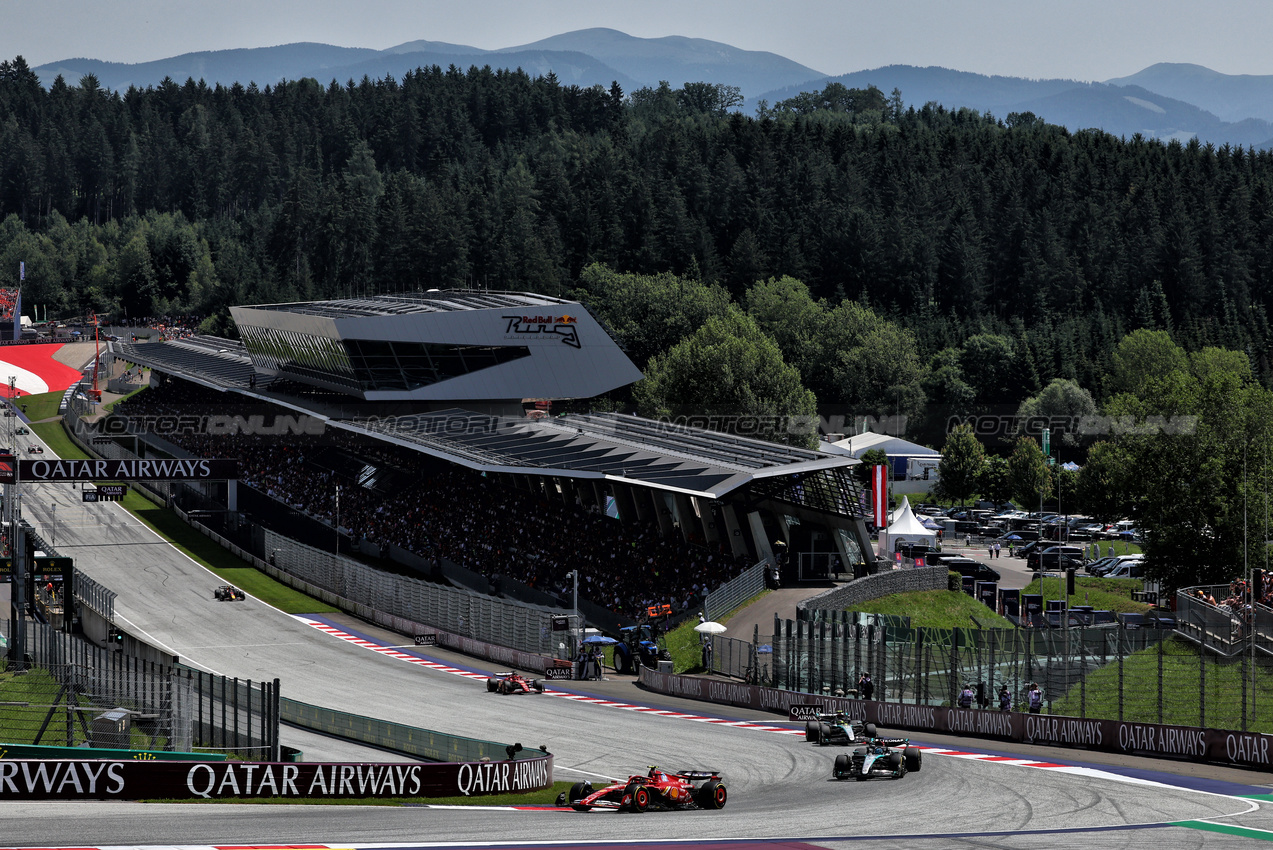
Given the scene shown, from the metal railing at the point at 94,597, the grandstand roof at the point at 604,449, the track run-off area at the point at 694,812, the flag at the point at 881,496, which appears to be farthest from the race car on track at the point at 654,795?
the flag at the point at 881,496

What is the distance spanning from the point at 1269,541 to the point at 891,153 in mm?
109610

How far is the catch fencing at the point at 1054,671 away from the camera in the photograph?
95.7 ft

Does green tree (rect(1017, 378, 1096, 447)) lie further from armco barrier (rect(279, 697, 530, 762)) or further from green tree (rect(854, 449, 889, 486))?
armco barrier (rect(279, 697, 530, 762))

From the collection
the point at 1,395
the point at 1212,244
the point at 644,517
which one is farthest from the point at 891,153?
the point at 644,517

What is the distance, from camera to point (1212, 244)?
14400cm

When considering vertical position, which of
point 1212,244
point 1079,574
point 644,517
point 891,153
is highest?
point 891,153

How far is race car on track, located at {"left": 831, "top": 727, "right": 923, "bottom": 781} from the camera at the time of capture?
26969mm

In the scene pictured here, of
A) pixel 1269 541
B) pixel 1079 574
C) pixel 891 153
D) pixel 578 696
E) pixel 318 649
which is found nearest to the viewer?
pixel 578 696

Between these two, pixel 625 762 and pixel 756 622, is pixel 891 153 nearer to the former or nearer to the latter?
pixel 756 622

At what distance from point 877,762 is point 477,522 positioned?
41.1 meters

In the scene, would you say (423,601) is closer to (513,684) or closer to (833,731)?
(513,684)

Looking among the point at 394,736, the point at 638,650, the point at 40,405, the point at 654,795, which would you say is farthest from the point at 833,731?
the point at 40,405

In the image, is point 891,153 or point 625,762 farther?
point 891,153

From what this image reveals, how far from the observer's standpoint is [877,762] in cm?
2703
